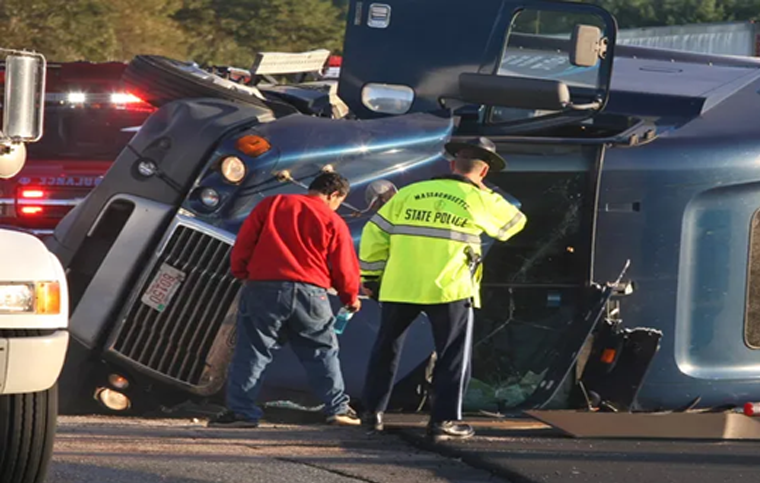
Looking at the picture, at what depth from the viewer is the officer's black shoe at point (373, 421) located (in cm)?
812

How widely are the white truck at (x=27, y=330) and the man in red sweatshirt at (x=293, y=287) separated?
2.14m

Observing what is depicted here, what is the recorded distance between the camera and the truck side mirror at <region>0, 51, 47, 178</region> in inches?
231

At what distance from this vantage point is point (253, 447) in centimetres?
751

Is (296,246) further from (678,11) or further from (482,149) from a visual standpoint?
(678,11)

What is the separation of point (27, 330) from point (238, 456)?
1678mm

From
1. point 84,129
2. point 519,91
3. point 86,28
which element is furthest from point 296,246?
point 86,28

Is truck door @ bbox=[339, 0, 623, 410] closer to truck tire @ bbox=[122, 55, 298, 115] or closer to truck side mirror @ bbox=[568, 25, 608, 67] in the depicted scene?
truck side mirror @ bbox=[568, 25, 608, 67]

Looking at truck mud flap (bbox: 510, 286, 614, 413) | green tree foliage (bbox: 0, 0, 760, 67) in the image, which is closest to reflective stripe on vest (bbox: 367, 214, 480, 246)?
truck mud flap (bbox: 510, 286, 614, 413)

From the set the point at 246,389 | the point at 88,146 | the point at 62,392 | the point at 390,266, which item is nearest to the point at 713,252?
the point at 390,266

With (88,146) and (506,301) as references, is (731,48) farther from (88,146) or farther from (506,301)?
(506,301)

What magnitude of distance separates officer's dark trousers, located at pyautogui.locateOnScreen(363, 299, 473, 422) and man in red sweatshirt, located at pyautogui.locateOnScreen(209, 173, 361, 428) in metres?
0.17

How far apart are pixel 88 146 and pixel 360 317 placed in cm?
733

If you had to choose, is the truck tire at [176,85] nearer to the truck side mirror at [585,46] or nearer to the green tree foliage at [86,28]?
the truck side mirror at [585,46]

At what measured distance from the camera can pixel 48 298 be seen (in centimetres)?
586
